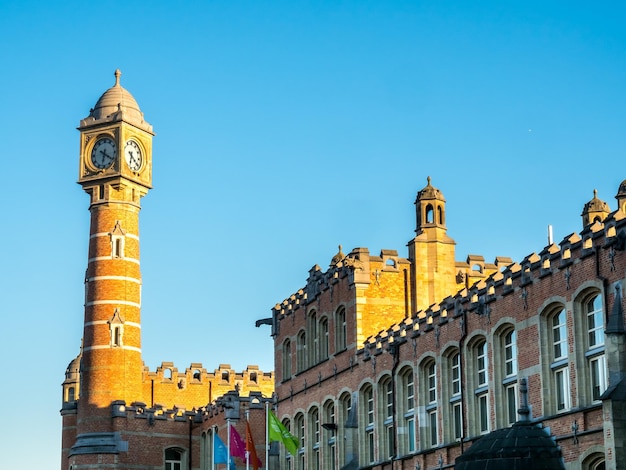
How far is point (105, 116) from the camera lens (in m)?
79.1

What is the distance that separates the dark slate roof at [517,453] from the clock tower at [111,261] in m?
44.8

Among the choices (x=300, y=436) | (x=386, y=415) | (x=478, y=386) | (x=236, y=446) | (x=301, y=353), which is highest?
(x=301, y=353)

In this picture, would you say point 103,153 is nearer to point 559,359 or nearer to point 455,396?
point 455,396

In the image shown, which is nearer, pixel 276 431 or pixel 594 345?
pixel 594 345

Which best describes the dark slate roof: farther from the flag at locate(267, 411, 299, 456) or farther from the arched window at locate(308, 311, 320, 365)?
the arched window at locate(308, 311, 320, 365)

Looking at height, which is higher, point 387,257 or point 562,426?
point 387,257

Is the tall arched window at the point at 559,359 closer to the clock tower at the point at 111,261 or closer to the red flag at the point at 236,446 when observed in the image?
the red flag at the point at 236,446

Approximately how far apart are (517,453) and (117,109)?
172 feet

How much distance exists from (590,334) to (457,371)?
29.8 ft

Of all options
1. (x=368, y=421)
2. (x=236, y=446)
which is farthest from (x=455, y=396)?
(x=236, y=446)

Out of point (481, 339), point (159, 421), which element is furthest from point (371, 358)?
point (159, 421)

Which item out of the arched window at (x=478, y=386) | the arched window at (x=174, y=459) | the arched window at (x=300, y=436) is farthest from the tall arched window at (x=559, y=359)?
the arched window at (x=174, y=459)

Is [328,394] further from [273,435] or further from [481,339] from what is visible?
[481,339]

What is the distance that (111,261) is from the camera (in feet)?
250
